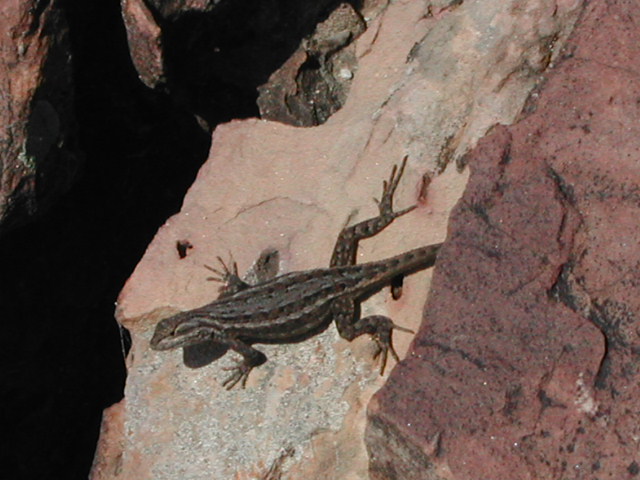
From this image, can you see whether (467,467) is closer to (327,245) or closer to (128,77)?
(327,245)

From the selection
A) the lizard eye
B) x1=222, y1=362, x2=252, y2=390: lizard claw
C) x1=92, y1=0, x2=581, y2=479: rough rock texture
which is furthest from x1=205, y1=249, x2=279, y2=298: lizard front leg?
x1=222, y1=362, x2=252, y2=390: lizard claw

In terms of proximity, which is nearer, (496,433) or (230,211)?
(496,433)

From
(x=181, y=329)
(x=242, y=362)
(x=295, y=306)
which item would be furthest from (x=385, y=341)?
(x=181, y=329)

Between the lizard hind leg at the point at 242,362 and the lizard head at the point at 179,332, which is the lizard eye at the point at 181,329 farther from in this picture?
the lizard hind leg at the point at 242,362

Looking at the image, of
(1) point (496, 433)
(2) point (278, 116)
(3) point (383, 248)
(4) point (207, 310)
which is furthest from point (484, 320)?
(2) point (278, 116)

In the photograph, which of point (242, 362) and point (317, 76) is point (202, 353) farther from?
point (317, 76)

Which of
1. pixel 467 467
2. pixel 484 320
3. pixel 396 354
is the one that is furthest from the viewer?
pixel 396 354

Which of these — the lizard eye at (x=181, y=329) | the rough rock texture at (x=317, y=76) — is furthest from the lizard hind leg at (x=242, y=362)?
the rough rock texture at (x=317, y=76)
